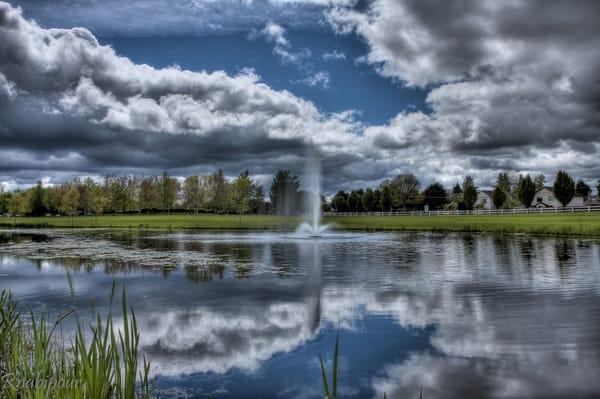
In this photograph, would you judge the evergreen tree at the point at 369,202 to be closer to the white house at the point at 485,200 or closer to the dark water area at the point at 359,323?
the white house at the point at 485,200

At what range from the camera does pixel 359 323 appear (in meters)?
11.5

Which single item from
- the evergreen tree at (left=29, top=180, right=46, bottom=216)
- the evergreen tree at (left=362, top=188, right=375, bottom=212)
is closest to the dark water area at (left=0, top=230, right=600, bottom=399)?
the evergreen tree at (left=362, top=188, right=375, bottom=212)

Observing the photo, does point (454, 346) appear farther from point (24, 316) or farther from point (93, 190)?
point (93, 190)

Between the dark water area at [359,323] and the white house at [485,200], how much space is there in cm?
12506

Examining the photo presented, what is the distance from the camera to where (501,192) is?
109062mm

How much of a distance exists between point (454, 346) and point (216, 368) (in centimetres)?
489

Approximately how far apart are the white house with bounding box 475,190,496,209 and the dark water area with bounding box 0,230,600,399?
125062 mm

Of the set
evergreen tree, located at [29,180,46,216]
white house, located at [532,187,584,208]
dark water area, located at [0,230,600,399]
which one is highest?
evergreen tree, located at [29,180,46,216]

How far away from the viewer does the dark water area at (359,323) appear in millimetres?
7766

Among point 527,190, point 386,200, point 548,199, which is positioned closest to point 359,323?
point 527,190

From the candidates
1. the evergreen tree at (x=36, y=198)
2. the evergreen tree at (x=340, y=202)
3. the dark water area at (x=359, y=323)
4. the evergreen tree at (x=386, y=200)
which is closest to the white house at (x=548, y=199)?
the evergreen tree at (x=386, y=200)

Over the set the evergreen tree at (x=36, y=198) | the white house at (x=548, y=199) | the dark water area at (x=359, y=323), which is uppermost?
the evergreen tree at (x=36, y=198)

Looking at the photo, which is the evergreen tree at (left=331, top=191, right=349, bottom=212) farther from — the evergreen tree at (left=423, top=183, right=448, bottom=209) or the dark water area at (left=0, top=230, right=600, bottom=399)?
the dark water area at (left=0, top=230, right=600, bottom=399)

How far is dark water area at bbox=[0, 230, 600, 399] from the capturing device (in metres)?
7.77
